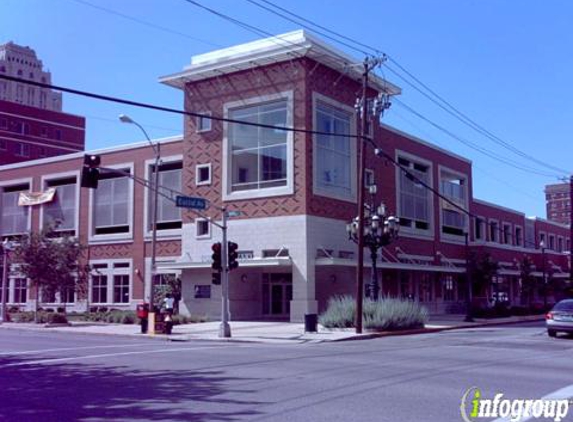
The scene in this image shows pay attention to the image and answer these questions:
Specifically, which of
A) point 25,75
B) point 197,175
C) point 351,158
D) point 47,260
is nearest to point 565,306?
point 351,158

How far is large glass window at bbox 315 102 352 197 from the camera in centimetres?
4019

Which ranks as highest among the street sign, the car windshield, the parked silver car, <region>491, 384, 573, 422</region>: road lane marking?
the street sign

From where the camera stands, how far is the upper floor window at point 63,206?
176 ft

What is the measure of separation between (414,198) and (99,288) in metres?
25.0

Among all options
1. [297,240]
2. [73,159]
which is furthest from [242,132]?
[73,159]

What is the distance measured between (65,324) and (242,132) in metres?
15.3

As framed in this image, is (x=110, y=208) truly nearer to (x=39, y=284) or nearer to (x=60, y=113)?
(x=39, y=284)

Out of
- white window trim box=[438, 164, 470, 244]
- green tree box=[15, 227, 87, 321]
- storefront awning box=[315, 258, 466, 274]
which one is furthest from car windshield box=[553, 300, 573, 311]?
white window trim box=[438, 164, 470, 244]

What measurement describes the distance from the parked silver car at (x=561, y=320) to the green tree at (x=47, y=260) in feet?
92.0

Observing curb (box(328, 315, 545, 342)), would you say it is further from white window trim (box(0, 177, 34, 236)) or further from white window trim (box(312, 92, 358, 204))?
white window trim (box(0, 177, 34, 236))

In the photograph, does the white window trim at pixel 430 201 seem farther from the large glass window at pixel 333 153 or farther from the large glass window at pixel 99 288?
the large glass window at pixel 99 288

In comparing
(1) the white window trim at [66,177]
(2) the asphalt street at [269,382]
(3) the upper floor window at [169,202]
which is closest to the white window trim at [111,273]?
(3) the upper floor window at [169,202]

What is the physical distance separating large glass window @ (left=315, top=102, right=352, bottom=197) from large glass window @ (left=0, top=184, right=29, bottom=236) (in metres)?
28.9

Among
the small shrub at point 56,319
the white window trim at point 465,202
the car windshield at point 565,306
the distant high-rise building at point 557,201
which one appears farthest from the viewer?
the distant high-rise building at point 557,201
